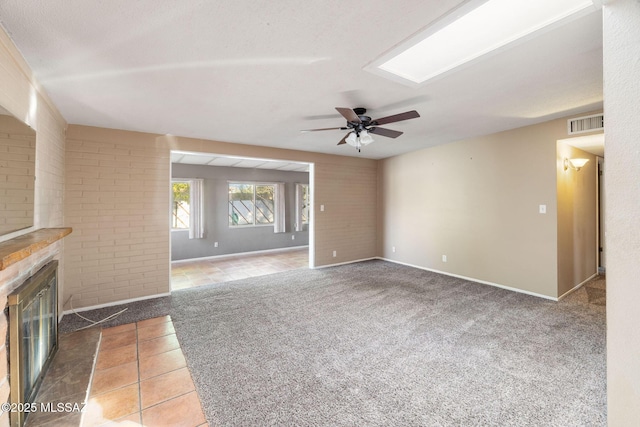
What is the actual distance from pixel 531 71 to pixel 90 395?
13.6 ft

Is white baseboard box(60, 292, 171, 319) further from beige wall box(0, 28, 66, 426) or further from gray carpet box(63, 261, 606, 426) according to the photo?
beige wall box(0, 28, 66, 426)

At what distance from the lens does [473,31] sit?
177cm

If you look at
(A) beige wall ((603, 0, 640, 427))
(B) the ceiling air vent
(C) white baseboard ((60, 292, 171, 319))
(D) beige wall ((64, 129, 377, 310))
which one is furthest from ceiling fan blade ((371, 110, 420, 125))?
(C) white baseboard ((60, 292, 171, 319))

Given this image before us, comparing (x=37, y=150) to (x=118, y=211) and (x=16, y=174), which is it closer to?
(x=16, y=174)

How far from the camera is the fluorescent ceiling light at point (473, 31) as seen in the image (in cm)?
154

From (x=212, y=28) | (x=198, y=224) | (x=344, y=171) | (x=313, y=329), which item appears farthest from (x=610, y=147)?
(x=198, y=224)

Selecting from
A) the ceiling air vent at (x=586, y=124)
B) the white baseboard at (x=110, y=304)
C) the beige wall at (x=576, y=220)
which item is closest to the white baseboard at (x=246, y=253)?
the white baseboard at (x=110, y=304)

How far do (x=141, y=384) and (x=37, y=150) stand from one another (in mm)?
2199

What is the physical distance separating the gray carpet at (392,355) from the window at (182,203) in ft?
10.0

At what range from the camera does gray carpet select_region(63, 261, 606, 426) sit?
1.72 m

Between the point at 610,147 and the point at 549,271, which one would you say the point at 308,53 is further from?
the point at 549,271

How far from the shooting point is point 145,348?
8.11 ft

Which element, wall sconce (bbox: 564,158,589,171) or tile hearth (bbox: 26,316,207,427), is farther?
wall sconce (bbox: 564,158,589,171)

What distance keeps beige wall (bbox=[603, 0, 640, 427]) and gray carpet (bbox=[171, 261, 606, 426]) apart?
1.95 feet
